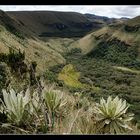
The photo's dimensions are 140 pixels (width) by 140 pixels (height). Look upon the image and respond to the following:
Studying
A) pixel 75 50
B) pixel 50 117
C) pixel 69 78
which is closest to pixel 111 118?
pixel 50 117

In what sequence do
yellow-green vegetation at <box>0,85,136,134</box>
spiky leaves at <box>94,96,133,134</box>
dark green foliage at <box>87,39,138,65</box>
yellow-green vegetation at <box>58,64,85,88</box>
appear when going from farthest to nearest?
dark green foliage at <box>87,39,138,65</box> → yellow-green vegetation at <box>58,64,85,88</box> → spiky leaves at <box>94,96,133,134</box> → yellow-green vegetation at <box>0,85,136,134</box>

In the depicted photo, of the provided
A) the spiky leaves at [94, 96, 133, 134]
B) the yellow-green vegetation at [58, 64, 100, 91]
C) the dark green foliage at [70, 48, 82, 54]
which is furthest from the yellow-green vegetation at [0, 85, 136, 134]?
the dark green foliage at [70, 48, 82, 54]

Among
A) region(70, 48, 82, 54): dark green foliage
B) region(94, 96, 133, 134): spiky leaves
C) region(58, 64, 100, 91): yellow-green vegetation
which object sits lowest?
region(70, 48, 82, 54): dark green foliage

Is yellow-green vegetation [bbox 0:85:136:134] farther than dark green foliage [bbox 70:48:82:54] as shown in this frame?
No

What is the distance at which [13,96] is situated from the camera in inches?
118

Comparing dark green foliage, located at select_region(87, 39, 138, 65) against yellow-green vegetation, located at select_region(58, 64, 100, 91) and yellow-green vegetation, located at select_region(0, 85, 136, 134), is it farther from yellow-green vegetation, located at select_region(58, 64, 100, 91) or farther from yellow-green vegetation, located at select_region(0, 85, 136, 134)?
yellow-green vegetation, located at select_region(0, 85, 136, 134)

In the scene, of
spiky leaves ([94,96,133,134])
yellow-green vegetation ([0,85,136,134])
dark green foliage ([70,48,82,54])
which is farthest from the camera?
dark green foliage ([70,48,82,54])

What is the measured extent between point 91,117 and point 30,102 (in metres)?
0.65

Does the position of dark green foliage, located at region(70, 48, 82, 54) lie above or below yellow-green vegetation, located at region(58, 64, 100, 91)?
below

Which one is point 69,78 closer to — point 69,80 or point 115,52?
point 69,80

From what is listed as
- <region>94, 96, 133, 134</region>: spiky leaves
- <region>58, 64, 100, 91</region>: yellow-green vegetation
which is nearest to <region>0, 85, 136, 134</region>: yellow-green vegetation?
<region>94, 96, 133, 134</region>: spiky leaves

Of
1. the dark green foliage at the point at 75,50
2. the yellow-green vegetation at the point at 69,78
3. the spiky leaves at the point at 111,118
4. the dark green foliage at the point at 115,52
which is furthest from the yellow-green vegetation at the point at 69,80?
the dark green foliage at the point at 75,50

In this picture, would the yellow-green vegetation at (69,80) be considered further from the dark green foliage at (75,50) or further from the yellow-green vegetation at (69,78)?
the dark green foliage at (75,50)
